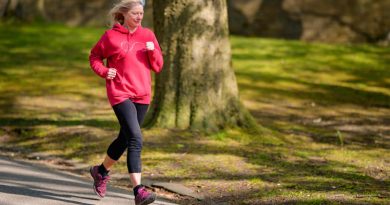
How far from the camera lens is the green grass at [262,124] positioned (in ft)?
29.2

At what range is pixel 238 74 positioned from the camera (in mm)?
18219

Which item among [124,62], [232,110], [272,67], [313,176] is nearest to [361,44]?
[272,67]

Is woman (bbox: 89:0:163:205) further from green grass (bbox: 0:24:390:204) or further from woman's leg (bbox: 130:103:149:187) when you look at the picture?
green grass (bbox: 0:24:390:204)

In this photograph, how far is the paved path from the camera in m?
7.67

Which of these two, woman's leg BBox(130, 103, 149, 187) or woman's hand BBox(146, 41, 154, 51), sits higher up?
woman's hand BBox(146, 41, 154, 51)

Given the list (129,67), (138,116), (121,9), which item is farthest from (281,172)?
(121,9)

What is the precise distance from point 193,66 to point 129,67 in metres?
3.68

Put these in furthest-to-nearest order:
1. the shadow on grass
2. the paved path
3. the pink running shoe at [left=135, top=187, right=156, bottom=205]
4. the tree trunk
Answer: the tree trunk < the shadow on grass < the paved path < the pink running shoe at [left=135, top=187, right=156, bottom=205]

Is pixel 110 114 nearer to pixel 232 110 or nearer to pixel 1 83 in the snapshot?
pixel 232 110

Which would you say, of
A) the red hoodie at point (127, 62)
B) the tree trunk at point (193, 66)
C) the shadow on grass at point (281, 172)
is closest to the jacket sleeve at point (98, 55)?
the red hoodie at point (127, 62)

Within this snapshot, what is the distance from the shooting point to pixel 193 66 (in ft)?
36.1

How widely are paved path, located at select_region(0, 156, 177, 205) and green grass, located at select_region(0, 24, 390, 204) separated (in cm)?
83

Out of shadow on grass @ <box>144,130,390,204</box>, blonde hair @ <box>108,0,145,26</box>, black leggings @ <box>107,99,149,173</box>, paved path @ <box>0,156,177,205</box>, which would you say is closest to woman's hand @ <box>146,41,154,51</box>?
blonde hair @ <box>108,0,145,26</box>

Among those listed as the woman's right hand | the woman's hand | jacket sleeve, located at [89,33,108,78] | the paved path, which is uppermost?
the woman's hand
